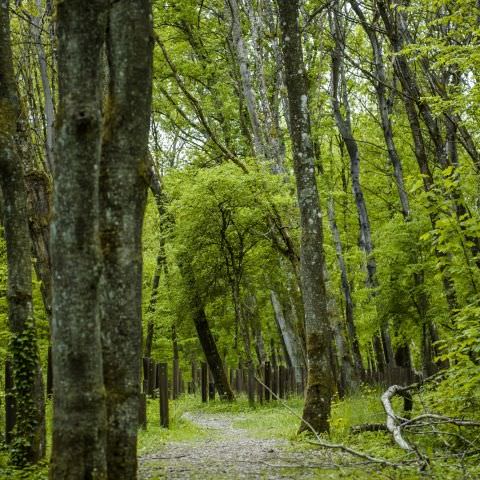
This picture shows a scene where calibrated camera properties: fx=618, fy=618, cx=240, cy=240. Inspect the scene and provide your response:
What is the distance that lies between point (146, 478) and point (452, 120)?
8615mm

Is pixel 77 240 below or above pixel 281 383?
above

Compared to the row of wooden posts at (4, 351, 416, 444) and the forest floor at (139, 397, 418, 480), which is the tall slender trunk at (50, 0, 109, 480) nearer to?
the row of wooden posts at (4, 351, 416, 444)

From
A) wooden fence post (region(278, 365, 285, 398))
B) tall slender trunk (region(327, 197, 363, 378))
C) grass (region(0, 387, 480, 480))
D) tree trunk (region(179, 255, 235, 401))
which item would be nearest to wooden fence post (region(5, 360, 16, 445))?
grass (region(0, 387, 480, 480))

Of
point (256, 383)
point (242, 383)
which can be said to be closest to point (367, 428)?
point (256, 383)

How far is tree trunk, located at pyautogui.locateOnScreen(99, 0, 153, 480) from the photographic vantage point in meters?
5.15

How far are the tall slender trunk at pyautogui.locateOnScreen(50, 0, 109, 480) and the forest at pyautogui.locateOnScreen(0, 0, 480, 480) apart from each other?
1cm

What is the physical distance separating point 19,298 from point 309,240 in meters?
4.79

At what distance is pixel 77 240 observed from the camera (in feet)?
13.7

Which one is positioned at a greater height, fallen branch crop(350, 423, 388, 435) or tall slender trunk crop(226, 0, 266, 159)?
tall slender trunk crop(226, 0, 266, 159)

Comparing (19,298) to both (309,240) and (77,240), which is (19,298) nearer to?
(77,240)

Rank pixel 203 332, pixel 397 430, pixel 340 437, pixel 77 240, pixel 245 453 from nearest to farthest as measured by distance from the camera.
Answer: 1. pixel 77 240
2. pixel 397 430
3. pixel 245 453
4. pixel 340 437
5. pixel 203 332

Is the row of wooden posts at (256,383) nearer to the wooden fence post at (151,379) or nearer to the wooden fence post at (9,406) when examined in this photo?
the wooden fence post at (151,379)

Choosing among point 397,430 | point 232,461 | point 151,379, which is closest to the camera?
point 397,430

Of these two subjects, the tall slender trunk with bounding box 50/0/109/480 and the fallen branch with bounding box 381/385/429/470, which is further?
the fallen branch with bounding box 381/385/429/470
